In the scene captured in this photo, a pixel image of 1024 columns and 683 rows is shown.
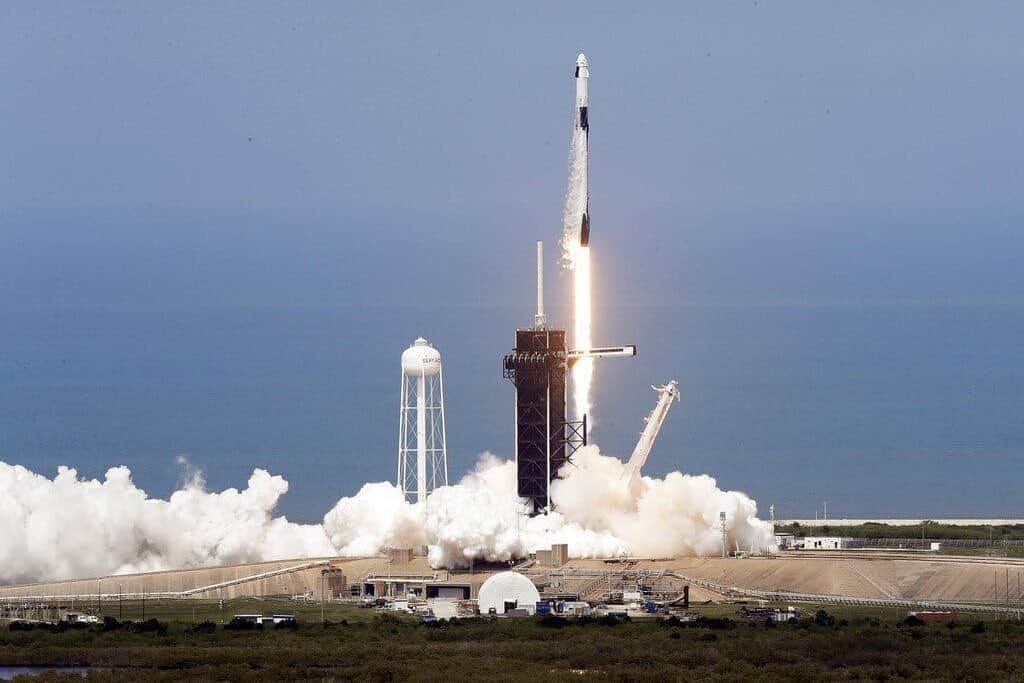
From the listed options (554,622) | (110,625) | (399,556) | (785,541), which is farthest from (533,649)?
(785,541)

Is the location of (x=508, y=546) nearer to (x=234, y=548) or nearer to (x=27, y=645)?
(x=234, y=548)

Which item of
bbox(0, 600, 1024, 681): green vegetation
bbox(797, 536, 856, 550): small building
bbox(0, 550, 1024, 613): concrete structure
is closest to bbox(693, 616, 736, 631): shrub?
bbox(0, 600, 1024, 681): green vegetation

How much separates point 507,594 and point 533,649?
986 centimetres

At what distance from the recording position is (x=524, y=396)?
324ft

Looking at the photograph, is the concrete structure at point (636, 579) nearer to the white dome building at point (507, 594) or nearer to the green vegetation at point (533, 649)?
the white dome building at point (507, 594)

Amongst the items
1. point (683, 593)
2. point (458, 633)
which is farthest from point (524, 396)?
point (458, 633)

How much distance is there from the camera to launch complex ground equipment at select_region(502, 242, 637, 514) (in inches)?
3880

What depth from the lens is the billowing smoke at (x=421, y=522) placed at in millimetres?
96812

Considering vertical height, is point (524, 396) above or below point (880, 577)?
above

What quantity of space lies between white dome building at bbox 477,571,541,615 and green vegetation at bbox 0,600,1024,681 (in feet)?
9.95

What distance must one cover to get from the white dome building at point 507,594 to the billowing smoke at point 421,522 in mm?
4657

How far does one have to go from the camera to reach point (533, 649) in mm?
80625

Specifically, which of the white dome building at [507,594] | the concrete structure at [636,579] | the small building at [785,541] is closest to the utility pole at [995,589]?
the concrete structure at [636,579]

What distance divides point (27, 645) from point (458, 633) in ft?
37.7
